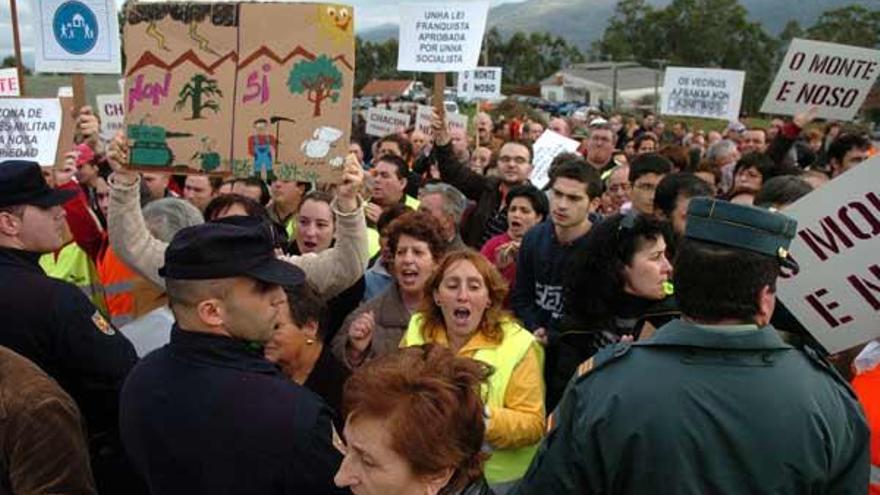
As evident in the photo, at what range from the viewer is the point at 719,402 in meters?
2.10

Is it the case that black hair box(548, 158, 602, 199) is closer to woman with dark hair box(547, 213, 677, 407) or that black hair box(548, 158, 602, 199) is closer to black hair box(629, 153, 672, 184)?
black hair box(629, 153, 672, 184)

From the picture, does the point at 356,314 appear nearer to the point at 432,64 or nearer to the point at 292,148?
the point at 292,148

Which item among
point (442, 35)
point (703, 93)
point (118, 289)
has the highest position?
point (442, 35)

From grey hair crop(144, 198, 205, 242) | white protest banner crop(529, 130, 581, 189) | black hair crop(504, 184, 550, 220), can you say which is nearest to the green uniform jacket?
grey hair crop(144, 198, 205, 242)

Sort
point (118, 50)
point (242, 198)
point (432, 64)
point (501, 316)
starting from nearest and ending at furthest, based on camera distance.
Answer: point (501, 316), point (242, 198), point (118, 50), point (432, 64)

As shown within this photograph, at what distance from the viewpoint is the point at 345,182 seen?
12.7 feet

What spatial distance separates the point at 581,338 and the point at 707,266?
1.70m

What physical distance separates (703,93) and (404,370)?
999 centimetres

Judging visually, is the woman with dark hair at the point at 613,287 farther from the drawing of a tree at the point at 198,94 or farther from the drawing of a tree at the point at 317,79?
the drawing of a tree at the point at 198,94

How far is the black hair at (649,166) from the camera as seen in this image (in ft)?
19.0

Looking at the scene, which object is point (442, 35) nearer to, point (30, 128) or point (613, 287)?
point (30, 128)

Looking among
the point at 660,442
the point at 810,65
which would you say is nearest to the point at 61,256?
the point at 660,442

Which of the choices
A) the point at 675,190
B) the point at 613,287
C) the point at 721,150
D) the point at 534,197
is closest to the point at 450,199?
the point at 534,197

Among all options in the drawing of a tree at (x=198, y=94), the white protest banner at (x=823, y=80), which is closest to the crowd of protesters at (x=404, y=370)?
the drawing of a tree at (x=198, y=94)
